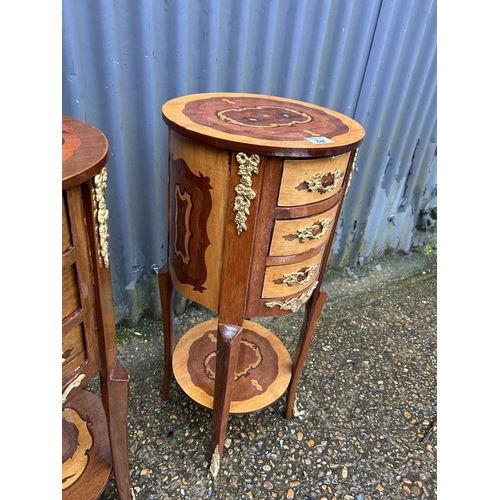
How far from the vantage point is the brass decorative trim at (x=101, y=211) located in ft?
2.43

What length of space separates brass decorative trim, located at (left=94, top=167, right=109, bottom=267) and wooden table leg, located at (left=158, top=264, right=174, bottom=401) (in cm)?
57

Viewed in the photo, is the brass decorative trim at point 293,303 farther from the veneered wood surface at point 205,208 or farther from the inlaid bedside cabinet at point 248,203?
the veneered wood surface at point 205,208

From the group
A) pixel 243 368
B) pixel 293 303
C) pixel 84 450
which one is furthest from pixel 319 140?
pixel 84 450

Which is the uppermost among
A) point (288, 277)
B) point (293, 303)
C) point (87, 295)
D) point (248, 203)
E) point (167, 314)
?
point (248, 203)

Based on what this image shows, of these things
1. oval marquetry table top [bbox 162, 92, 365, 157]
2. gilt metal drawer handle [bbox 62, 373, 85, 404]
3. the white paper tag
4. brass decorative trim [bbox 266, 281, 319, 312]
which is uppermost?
the white paper tag

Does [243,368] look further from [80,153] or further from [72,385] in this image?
[80,153]

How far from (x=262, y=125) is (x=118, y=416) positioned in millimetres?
889

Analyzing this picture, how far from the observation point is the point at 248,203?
3.25 feet

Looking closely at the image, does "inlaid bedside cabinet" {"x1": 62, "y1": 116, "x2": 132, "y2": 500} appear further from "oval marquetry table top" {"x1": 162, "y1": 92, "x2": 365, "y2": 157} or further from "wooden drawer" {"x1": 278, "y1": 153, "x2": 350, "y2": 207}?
"wooden drawer" {"x1": 278, "y1": 153, "x2": 350, "y2": 207}

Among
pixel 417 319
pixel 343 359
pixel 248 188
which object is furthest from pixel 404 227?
pixel 248 188

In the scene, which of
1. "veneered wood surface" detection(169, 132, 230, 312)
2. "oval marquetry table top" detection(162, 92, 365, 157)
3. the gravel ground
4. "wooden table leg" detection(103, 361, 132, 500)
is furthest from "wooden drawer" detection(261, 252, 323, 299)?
the gravel ground

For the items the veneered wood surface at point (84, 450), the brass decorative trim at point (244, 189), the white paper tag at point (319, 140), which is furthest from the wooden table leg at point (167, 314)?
the white paper tag at point (319, 140)

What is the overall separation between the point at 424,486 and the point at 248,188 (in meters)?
1.39

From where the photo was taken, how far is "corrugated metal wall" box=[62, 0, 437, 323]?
1.37 metres
